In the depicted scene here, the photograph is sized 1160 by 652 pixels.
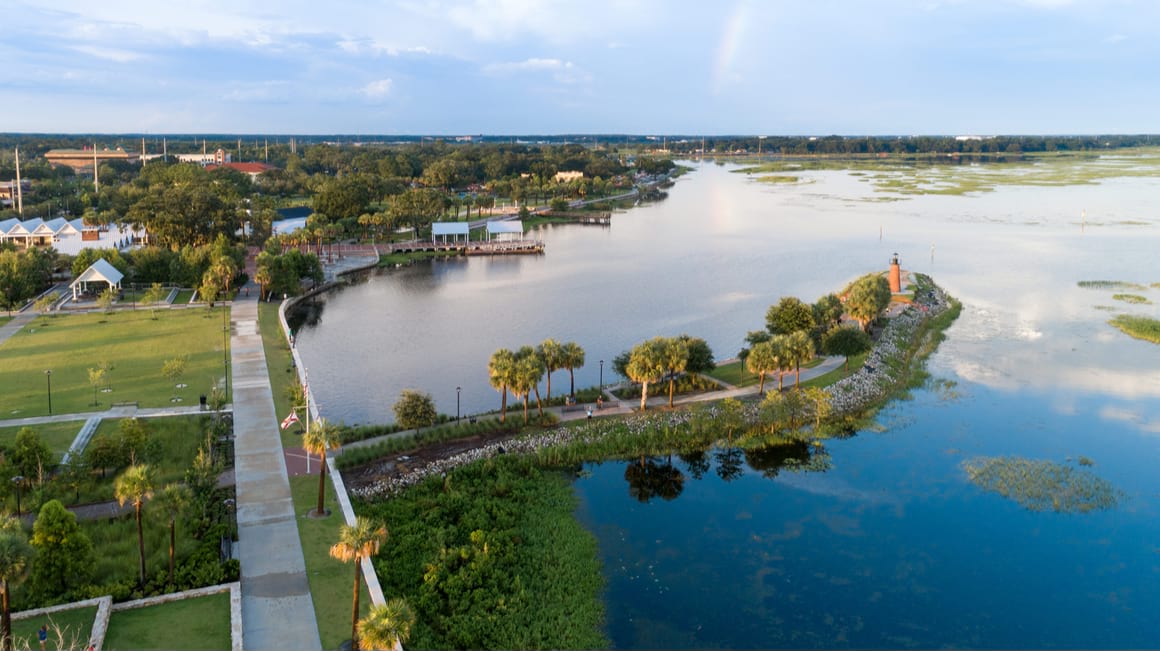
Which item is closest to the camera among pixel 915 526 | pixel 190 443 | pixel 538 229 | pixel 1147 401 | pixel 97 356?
pixel 915 526

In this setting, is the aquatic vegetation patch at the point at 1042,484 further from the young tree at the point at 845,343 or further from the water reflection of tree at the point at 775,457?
the young tree at the point at 845,343

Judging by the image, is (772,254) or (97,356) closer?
(97,356)

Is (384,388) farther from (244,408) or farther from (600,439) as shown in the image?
(600,439)

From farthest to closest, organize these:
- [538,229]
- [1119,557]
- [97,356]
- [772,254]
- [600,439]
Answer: [538,229], [772,254], [97,356], [600,439], [1119,557]

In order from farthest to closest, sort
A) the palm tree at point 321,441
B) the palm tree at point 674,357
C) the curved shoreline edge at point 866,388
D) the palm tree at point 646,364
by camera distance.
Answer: the palm tree at point 674,357 < the palm tree at point 646,364 < the curved shoreline edge at point 866,388 < the palm tree at point 321,441

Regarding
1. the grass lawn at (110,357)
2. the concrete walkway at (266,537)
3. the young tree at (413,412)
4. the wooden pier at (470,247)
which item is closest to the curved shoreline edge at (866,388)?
the young tree at (413,412)

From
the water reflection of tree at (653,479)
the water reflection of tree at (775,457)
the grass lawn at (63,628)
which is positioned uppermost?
the grass lawn at (63,628)

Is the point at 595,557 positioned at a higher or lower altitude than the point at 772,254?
lower

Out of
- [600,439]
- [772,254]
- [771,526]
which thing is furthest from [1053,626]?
[772,254]

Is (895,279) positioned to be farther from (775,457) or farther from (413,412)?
(413,412)
